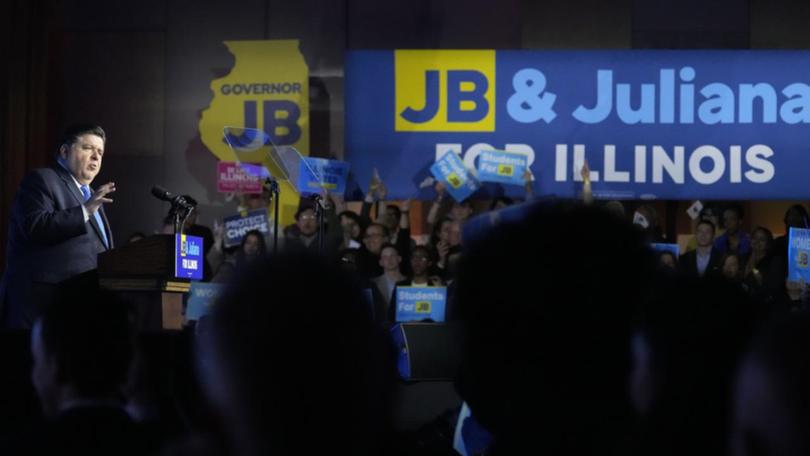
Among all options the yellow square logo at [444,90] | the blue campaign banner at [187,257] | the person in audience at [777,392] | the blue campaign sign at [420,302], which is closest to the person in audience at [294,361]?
the person in audience at [777,392]

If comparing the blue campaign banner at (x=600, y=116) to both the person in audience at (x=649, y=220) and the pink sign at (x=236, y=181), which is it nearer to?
the person in audience at (x=649, y=220)

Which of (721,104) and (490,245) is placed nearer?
(490,245)

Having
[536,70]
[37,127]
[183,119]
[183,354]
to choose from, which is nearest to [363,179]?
[536,70]

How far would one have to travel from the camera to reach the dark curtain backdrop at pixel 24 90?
31.2ft

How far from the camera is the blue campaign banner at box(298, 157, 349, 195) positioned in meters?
7.84

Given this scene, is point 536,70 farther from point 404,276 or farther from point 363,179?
point 404,276

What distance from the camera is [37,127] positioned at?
977cm

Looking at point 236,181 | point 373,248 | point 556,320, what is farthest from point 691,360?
point 236,181

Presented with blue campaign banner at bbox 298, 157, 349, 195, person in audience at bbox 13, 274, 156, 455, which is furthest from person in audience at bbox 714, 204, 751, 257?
person in audience at bbox 13, 274, 156, 455

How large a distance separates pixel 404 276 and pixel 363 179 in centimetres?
121

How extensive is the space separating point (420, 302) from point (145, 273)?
206 cm

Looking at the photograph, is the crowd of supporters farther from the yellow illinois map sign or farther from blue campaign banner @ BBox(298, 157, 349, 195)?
the yellow illinois map sign

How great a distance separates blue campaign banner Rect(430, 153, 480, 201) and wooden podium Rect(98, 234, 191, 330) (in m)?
3.84

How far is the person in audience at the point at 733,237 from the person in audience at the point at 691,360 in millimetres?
6689
